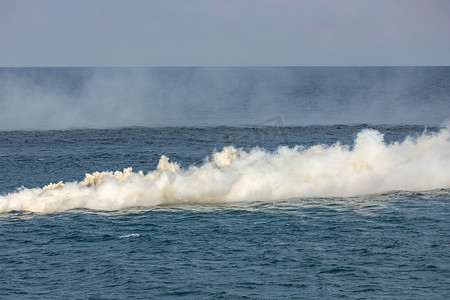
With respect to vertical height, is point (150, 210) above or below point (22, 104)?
below

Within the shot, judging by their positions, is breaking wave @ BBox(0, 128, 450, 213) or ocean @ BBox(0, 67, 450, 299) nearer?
ocean @ BBox(0, 67, 450, 299)

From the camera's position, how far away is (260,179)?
66.0 m

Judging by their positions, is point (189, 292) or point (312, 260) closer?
point (189, 292)

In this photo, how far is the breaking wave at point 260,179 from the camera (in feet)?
205

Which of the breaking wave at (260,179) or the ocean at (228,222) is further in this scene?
the breaking wave at (260,179)

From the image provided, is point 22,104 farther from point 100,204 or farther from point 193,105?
point 100,204

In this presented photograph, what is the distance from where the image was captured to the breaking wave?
62.5 meters

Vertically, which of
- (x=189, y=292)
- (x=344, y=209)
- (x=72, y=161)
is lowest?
(x=189, y=292)

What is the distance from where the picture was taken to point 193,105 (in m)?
Result: 191

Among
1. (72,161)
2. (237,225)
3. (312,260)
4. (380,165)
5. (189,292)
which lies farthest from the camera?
(72,161)

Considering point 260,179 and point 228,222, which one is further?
point 260,179

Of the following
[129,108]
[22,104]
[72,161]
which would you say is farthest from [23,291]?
[22,104]

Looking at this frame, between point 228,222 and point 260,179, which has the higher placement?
point 260,179

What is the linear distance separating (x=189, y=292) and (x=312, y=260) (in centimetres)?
1008
